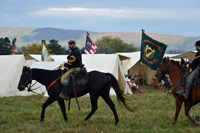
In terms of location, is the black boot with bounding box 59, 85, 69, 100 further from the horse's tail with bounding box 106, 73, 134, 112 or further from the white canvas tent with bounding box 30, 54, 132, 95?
the white canvas tent with bounding box 30, 54, 132, 95

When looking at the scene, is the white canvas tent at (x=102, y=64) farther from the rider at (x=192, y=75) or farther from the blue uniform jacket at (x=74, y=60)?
the rider at (x=192, y=75)

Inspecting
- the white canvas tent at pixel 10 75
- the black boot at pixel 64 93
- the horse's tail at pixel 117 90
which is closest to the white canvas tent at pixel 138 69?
the white canvas tent at pixel 10 75

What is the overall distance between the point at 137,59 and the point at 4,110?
1568 centimetres

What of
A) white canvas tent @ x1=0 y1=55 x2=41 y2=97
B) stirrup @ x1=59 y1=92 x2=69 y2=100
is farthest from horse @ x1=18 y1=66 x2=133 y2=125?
white canvas tent @ x1=0 y1=55 x2=41 y2=97

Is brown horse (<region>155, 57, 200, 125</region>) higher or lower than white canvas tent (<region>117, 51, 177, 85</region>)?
higher

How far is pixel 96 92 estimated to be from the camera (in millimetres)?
7184

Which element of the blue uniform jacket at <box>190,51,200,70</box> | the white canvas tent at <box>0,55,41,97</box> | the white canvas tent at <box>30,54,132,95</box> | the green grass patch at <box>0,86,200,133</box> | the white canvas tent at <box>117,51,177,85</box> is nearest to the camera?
the green grass patch at <box>0,86,200,133</box>

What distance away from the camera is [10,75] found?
14203 millimetres

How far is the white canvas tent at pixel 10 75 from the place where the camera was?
13.8 m

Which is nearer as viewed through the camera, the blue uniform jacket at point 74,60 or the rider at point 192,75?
the rider at point 192,75

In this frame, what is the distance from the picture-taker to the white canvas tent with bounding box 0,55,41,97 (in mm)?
13789

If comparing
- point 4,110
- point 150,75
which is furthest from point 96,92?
point 150,75

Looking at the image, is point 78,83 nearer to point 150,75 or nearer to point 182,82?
point 182,82

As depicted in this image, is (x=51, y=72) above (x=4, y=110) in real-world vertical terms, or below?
above
